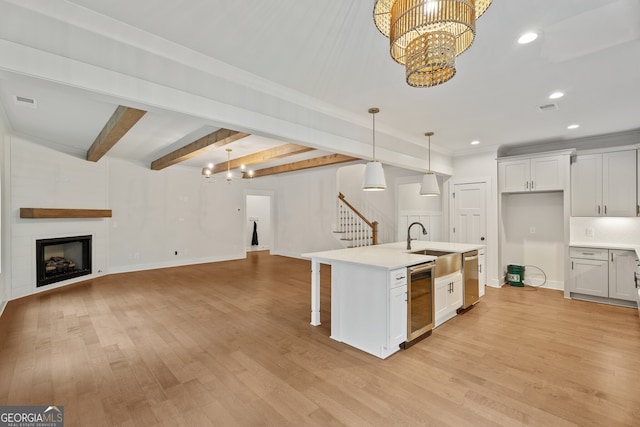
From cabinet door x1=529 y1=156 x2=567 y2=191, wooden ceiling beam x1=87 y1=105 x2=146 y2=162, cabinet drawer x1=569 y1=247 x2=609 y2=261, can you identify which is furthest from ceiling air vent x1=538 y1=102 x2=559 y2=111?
wooden ceiling beam x1=87 y1=105 x2=146 y2=162

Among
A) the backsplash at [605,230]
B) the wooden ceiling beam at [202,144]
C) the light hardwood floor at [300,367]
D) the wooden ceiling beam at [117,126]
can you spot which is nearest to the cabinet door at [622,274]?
the light hardwood floor at [300,367]

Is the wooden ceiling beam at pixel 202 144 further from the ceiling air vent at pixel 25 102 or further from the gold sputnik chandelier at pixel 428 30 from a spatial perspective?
the gold sputnik chandelier at pixel 428 30

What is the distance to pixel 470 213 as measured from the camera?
228 inches

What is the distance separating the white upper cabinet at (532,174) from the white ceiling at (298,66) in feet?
3.44

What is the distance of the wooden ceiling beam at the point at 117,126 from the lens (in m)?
3.26

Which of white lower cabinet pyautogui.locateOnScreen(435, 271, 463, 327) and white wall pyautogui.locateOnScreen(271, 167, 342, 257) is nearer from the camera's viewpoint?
white lower cabinet pyautogui.locateOnScreen(435, 271, 463, 327)

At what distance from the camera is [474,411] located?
208cm

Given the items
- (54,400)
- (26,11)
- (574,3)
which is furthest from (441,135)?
(54,400)

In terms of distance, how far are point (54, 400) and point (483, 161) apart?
6.72 metres

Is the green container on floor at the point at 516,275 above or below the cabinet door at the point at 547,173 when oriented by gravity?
below

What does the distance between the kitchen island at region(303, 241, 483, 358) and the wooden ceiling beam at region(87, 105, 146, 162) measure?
107 inches

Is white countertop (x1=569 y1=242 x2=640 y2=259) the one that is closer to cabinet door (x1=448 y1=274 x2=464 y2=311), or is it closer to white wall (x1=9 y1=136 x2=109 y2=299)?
cabinet door (x1=448 y1=274 x2=464 y2=311)

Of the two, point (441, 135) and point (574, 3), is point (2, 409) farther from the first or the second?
point (441, 135)

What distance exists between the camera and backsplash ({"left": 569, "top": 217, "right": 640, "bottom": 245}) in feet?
15.3
